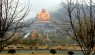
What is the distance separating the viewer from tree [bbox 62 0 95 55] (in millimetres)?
11969

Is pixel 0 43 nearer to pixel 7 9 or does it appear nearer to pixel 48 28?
pixel 7 9

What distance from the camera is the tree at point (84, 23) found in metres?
12.0

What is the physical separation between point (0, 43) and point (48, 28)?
499ft

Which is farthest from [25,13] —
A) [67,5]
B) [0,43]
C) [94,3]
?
[94,3]

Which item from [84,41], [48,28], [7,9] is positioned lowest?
[48,28]

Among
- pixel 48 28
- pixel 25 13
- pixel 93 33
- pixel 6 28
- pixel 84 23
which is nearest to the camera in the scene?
pixel 6 28

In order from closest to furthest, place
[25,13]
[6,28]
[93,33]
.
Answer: [6,28] → [25,13] → [93,33]

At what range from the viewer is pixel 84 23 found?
12672 millimetres

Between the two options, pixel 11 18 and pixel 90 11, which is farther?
pixel 90 11

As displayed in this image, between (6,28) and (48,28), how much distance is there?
152561 mm

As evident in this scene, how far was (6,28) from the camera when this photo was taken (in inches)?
402

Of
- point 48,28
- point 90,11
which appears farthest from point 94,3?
point 48,28

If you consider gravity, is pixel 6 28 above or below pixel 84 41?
above

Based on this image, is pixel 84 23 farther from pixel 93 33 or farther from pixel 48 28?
pixel 48 28
